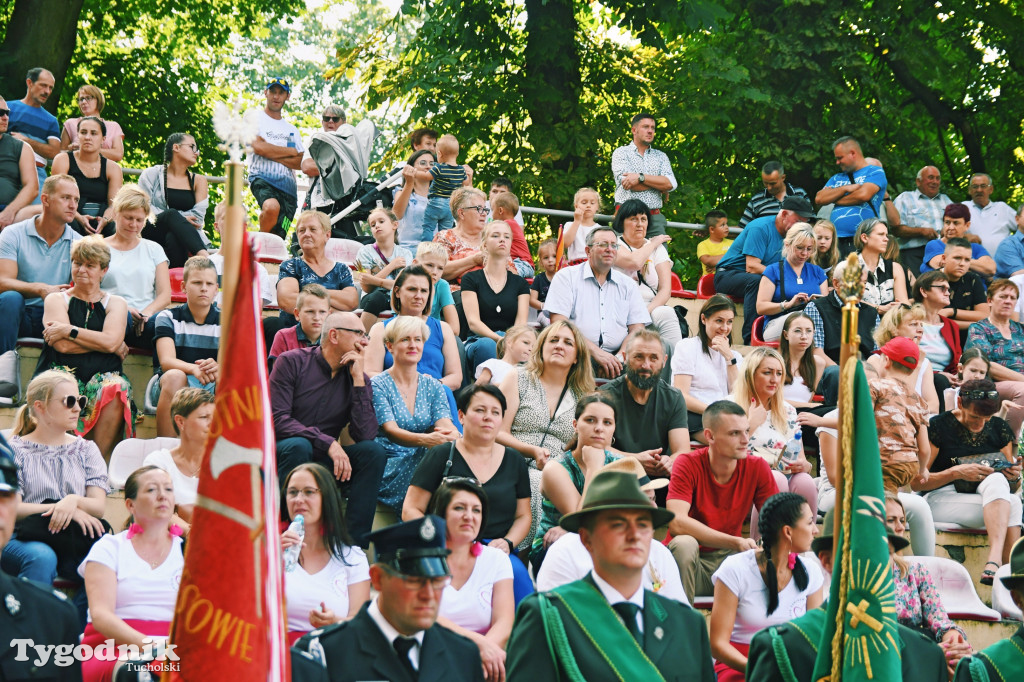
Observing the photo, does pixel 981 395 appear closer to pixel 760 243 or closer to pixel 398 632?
pixel 760 243

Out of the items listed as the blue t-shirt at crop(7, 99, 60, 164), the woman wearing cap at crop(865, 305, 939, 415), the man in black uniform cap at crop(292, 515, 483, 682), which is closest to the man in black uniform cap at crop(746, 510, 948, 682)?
the man in black uniform cap at crop(292, 515, 483, 682)

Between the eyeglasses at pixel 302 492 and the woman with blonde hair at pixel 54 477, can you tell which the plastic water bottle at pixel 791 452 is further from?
the woman with blonde hair at pixel 54 477

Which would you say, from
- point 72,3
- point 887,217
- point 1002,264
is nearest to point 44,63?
point 72,3

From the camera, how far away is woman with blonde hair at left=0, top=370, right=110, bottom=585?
642cm

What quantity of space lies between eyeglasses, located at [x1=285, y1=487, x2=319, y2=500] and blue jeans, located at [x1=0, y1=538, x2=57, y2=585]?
1.22 m

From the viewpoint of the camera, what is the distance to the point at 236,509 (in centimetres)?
336

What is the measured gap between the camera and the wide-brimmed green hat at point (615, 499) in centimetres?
452

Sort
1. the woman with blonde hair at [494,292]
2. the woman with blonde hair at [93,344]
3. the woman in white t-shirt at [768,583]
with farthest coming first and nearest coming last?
the woman with blonde hair at [494,292] < the woman with blonde hair at [93,344] < the woman in white t-shirt at [768,583]

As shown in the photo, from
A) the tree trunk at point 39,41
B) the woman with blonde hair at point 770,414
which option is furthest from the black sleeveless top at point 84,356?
the tree trunk at point 39,41

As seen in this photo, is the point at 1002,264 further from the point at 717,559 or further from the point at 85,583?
the point at 85,583

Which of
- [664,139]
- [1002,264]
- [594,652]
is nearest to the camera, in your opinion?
[594,652]

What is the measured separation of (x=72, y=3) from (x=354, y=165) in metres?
5.74

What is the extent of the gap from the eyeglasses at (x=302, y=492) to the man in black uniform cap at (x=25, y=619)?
1.49 m

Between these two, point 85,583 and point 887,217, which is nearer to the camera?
point 85,583
